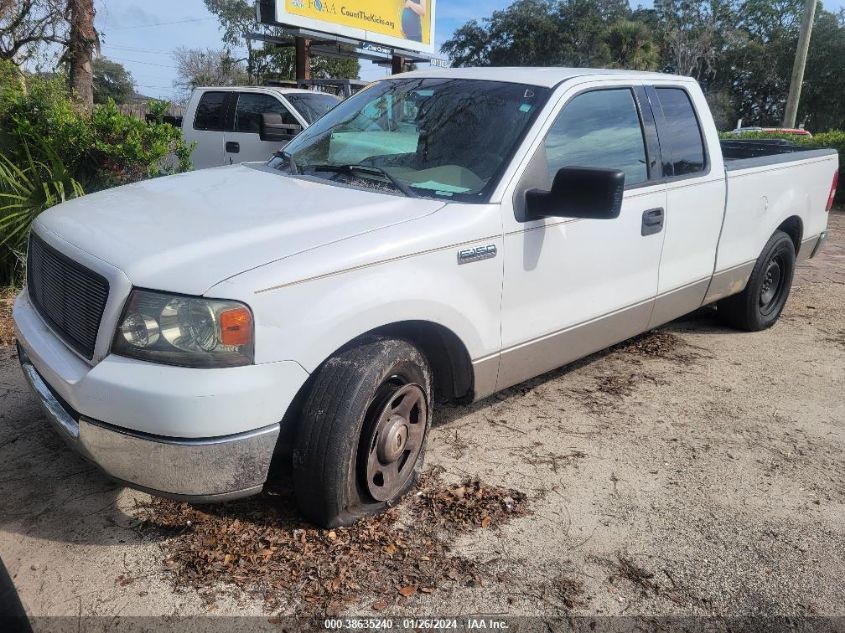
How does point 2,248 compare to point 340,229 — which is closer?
point 340,229

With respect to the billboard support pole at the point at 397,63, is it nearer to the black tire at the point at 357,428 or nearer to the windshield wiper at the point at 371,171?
the windshield wiper at the point at 371,171

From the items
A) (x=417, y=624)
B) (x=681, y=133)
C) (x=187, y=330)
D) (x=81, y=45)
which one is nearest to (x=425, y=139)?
(x=187, y=330)

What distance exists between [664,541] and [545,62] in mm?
60095

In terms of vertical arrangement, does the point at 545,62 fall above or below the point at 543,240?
above

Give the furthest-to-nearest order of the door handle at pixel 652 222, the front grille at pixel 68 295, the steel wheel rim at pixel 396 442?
the door handle at pixel 652 222 < the steel wheel rim at pixel 396 442 < the front grille at pixel 68 295

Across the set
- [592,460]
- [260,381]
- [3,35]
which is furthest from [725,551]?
[3,35]

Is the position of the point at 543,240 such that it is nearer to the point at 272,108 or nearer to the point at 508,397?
the point at 508,397

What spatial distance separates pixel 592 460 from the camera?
3619mm

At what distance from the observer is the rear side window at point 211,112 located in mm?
10055

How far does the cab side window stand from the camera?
355 cm

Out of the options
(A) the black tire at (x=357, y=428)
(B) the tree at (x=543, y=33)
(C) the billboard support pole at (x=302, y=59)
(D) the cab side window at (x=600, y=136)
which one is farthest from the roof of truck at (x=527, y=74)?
(B) the tree at (x=543, y=33)

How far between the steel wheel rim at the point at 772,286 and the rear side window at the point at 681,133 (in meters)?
1.61

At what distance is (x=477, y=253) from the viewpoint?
10.0ft

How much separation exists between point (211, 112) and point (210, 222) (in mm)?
8144
